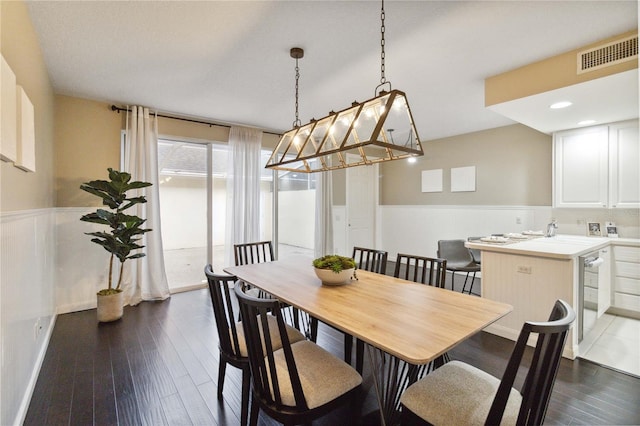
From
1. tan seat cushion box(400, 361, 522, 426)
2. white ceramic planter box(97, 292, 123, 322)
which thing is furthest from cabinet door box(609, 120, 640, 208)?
white ceramic planter box(97, 292, 123, 322)

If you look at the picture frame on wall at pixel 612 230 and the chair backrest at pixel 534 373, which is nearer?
the chair backrest at pixel 534 373

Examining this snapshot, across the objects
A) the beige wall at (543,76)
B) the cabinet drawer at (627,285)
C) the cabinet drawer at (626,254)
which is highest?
the beige wall at (543,76)

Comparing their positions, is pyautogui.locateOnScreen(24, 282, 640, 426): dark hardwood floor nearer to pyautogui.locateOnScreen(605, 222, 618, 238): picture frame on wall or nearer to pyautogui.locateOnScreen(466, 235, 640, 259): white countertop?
pyautogui.locateOnScreen(466, 235, 640, 259): white countertop

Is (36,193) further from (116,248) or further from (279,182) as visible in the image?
(279,182)

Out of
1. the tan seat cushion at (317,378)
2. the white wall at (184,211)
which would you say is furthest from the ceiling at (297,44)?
the tan seat cushion at (317,378)

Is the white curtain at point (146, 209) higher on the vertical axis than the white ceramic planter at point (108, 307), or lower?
higher

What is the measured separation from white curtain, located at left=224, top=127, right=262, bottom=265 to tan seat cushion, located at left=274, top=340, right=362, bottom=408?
311 centimetres

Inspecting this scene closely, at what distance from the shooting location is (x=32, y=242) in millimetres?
2188

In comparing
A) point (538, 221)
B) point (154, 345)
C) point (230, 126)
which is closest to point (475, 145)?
point (538, 221)

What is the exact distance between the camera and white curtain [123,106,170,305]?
3.75m

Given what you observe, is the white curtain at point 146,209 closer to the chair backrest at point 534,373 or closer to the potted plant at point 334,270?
the potted plant at point 334,270

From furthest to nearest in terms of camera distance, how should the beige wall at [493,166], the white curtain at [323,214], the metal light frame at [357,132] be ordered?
the white curtain at [323,214] < the beige wall at [493,166] < the metal light frame at [357,132]

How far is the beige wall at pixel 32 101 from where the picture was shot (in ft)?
5.28

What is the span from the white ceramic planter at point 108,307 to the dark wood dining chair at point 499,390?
10.5 feet
